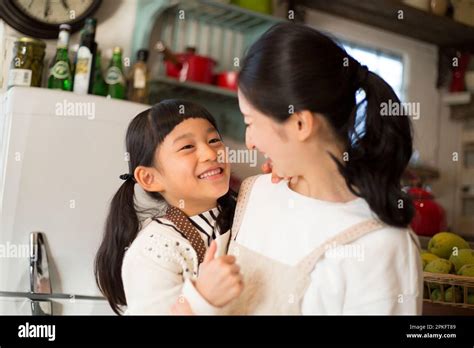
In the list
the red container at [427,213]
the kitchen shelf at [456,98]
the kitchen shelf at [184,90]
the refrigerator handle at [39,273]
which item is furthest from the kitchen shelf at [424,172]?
the refrigerator handle at [39,273]

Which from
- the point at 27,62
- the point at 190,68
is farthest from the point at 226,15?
the point at 27,62

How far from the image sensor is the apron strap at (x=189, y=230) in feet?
2.30

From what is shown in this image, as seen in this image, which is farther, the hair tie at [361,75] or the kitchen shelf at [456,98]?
the kitchen shelf at [456,98]

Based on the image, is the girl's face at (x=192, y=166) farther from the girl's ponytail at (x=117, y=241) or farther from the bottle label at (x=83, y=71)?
the bottle label at (x=83, y=71)

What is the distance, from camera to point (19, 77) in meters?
1.16

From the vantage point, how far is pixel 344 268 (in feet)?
2.09

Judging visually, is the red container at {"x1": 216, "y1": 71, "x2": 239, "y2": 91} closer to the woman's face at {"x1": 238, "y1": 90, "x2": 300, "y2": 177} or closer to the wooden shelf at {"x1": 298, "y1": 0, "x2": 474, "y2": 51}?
the wooden shelf at {"x1": 298, "y1": 0, "x2": 474, "y2": 51}

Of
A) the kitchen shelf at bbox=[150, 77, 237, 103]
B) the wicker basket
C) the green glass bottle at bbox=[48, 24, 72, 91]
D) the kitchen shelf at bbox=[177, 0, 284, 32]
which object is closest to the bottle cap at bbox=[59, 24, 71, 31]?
the green glass bottle at bbox=[48, 24, 72, 91]

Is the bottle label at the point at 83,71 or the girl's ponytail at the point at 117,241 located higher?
the bottle label at the point at 83,71

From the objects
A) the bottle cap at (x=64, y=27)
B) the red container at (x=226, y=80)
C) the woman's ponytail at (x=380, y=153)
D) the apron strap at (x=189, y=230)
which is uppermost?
the bottle cap at (x=64, y=27)

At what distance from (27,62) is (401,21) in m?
0.70

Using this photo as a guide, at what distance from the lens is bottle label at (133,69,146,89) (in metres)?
1.33

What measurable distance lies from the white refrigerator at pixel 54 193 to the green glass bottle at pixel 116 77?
0.30m

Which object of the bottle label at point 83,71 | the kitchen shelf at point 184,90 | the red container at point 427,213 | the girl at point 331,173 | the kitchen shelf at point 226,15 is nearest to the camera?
the girl at point 331,173
